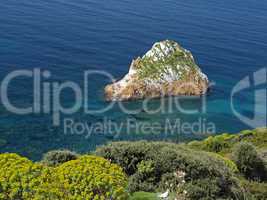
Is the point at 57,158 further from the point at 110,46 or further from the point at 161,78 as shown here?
the point at 110,46

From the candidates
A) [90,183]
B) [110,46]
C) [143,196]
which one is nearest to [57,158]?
[143,196]

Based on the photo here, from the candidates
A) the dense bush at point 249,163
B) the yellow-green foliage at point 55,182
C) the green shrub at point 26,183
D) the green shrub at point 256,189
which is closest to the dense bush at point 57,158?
the yellow-green foliage at point 55,182

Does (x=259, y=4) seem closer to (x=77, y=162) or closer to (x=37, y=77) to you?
(x=37, y=77)

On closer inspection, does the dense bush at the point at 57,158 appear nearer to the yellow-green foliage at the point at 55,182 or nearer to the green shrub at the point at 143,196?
the green shrub at the point at 143,196

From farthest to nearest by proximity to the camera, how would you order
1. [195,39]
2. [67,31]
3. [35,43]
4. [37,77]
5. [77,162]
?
[195,39] < [67,31] < [35,43] < [37,77] < [77,162]

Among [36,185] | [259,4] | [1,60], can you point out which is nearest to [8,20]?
[1,60]
